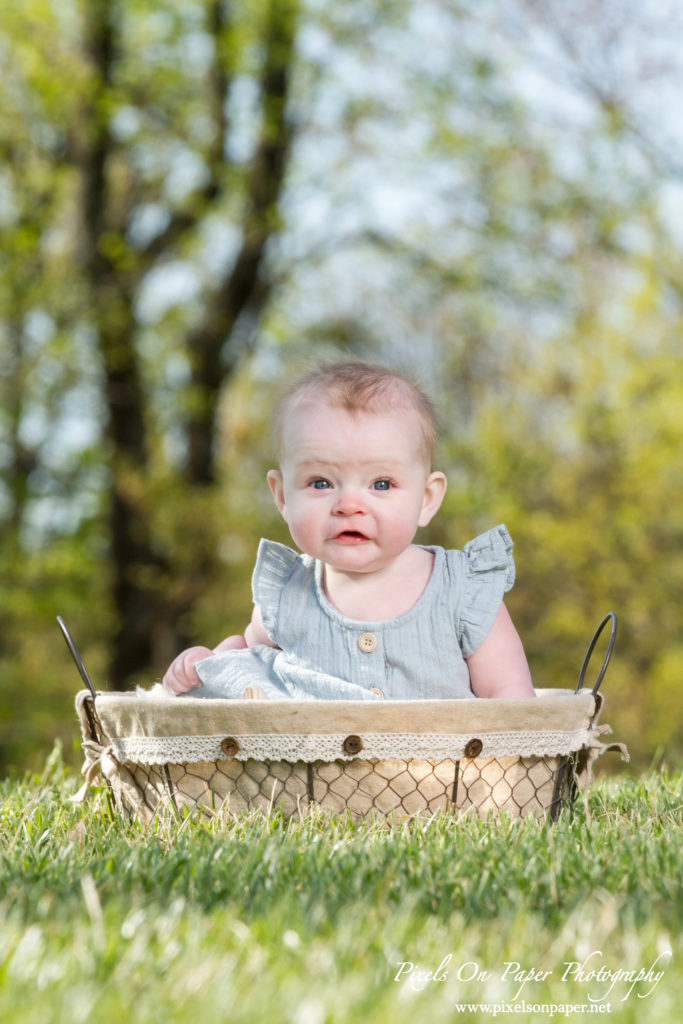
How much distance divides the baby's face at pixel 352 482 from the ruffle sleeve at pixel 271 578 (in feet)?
0.66

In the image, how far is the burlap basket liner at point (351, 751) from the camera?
237cm

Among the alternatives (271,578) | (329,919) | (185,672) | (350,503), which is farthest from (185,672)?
(329,919)

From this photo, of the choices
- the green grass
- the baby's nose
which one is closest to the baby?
the baby's nose

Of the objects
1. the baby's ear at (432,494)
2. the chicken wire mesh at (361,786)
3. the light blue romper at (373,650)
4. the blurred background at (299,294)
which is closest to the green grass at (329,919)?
the chicken wire mesh at (361,786)

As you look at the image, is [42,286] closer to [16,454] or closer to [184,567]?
[16,454]

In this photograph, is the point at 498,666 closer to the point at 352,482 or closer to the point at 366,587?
the point at 366,587

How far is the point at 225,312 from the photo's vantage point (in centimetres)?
1063

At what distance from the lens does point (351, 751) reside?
237 centimetres

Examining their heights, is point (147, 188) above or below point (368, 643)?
above

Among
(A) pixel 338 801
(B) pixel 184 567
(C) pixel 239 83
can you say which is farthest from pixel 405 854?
(C) pixel 239 83

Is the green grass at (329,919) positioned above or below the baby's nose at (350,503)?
below

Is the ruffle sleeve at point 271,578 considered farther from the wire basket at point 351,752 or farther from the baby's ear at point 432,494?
the wire basket at point 351,752

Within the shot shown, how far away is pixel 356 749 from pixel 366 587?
22.2 inches

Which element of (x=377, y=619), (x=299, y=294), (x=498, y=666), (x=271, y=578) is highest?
(x=299, y=294)
